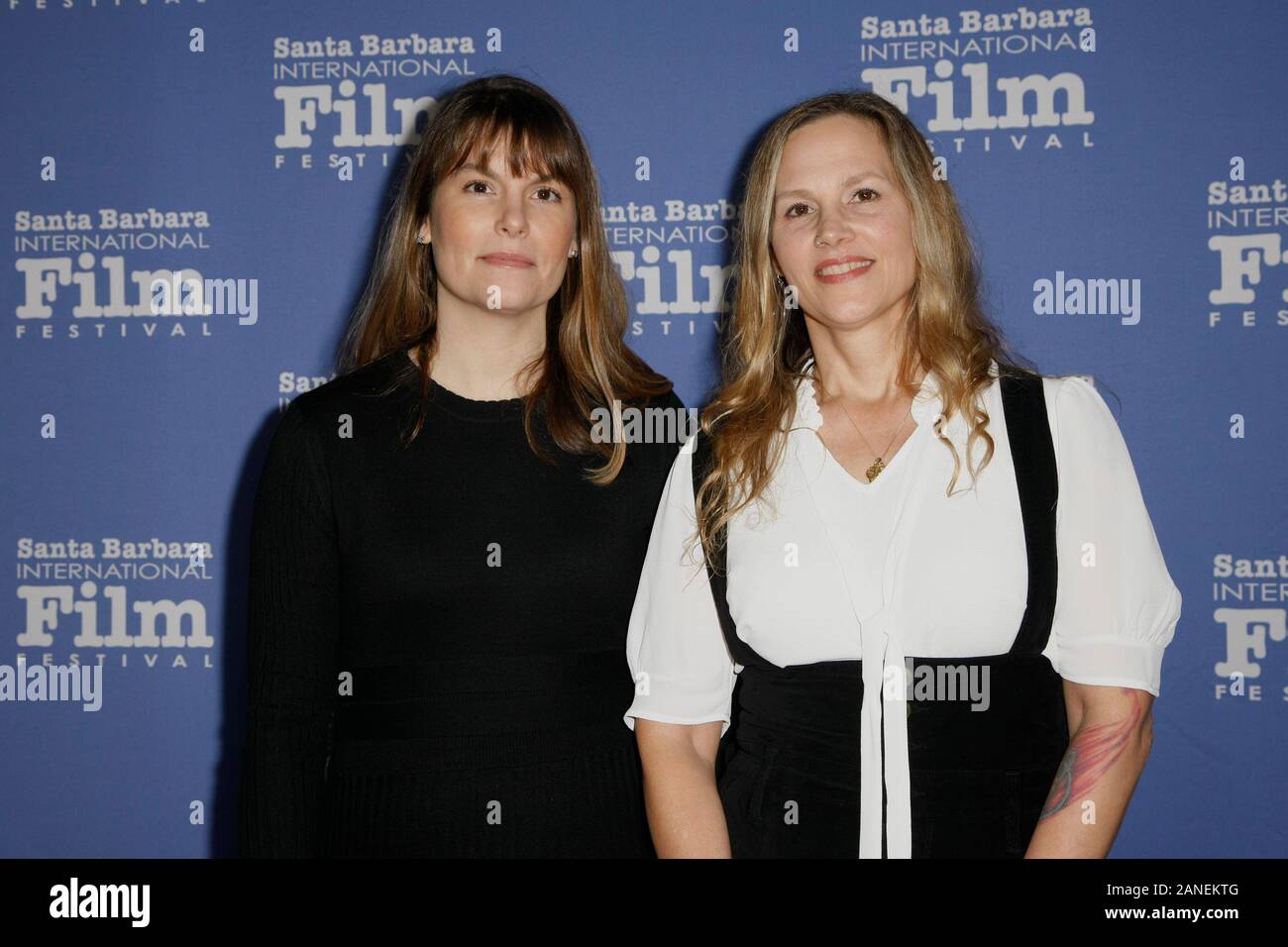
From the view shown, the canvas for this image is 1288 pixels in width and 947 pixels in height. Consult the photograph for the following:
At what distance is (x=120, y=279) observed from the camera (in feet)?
8.21

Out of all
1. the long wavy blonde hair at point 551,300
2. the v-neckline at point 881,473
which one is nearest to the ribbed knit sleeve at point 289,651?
the long wavy blonde hair at point 551,300

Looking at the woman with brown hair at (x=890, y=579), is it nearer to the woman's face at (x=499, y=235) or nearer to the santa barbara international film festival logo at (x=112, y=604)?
the woman's face at (x=499, y=235)

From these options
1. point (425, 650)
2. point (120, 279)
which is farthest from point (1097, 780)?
point (120, 279)

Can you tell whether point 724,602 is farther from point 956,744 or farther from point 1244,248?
point 1244,248

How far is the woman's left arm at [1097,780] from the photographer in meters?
1.41

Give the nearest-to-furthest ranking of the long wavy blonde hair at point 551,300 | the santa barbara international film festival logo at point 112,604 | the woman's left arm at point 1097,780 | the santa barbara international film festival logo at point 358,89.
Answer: the woman's left arm at point 1097,780 → the long wavy blonde hair at point 551,300 → the santa barbara international film festival logo at point 358,89 → the santa barbara international film festival logo at point 112,604

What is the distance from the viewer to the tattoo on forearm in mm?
1413

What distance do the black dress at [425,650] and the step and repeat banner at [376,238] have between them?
86 centimetres

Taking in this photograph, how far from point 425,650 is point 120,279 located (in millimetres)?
1501

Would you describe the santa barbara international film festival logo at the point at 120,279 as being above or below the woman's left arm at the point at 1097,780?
above

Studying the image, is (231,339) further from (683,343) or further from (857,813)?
(857,813)

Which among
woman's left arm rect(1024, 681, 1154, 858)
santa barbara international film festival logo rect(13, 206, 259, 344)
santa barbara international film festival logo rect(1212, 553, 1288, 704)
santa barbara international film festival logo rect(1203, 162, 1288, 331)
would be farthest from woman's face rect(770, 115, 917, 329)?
santa barbara international film festival logo rect(13, 206, 259, 344)

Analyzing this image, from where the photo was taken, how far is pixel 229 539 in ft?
8.13
